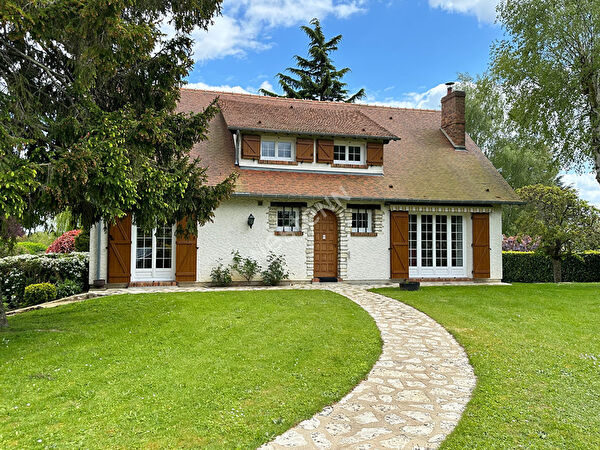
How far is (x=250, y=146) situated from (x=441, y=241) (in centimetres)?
716

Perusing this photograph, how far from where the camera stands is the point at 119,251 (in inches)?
434

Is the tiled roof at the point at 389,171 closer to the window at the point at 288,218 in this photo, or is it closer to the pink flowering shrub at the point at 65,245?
the window at the point at 288,218

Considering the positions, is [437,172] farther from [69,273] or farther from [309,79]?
[309,79]

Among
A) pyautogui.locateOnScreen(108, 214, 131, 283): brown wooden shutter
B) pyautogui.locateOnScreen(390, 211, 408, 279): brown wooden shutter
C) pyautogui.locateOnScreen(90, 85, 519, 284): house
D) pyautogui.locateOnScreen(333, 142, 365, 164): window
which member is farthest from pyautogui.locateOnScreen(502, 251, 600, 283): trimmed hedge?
pyautogui.locateOnScreen(108, 214, 131, 283): brown wooden shutter

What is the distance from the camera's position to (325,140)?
1320 centimetres

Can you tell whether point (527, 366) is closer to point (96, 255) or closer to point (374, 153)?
point (374, 153)

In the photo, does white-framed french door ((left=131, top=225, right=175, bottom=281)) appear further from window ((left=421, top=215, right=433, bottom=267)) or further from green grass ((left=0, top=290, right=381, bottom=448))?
window ((left=421, top=215, right=433, bottom=267))

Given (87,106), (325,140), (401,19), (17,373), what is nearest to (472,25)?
(401,19)

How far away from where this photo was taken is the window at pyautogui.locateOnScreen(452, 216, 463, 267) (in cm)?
1360

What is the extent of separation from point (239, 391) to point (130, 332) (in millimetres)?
2996

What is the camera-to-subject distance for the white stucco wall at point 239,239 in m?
11.7

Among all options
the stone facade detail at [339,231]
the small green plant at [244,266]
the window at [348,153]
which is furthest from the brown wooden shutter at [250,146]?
the small green plant at [244,266]

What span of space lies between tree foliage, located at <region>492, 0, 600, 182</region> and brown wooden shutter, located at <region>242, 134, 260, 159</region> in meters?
8.76

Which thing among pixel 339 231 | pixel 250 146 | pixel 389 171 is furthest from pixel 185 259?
pixel 389 171
